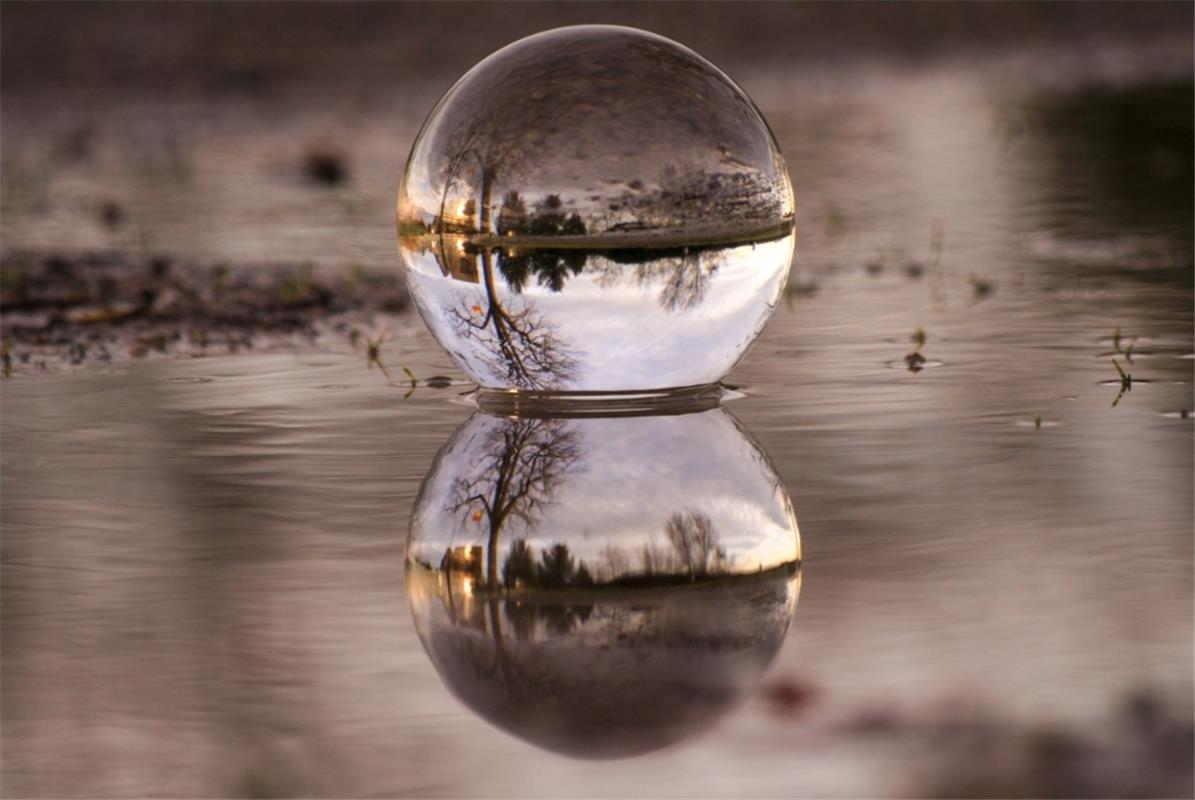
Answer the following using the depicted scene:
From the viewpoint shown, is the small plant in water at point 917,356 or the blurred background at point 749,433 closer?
the blurred background at point 749,433

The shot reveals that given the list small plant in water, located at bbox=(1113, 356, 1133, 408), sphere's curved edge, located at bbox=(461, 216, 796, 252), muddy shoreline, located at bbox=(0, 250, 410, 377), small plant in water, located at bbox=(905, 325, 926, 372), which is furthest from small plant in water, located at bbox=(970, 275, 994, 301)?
sphere's curved edge, located at bbox=(461, 216, 796, 252)

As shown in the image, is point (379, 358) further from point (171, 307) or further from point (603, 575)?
point (603, 575)

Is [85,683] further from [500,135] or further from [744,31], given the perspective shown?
[744,31]

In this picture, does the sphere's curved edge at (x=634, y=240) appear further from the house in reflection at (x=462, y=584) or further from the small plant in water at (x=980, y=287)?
the small plant in water at (x=980, y=287)

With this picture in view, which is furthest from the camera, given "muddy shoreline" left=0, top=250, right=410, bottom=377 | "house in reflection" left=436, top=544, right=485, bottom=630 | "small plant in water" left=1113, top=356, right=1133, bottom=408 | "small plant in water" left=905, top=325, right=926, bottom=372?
"muddy shoreline" left=0, top=250, right=410, bottom=377

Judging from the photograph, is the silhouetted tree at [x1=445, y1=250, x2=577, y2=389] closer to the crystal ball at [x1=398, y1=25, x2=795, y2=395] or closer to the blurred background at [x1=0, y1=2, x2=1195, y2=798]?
the crystal ball at [x1=398, y1=25, x2=795, y2=395]

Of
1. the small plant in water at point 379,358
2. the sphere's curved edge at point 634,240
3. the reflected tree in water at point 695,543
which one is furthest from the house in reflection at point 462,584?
the small plant in water at point 379,358
